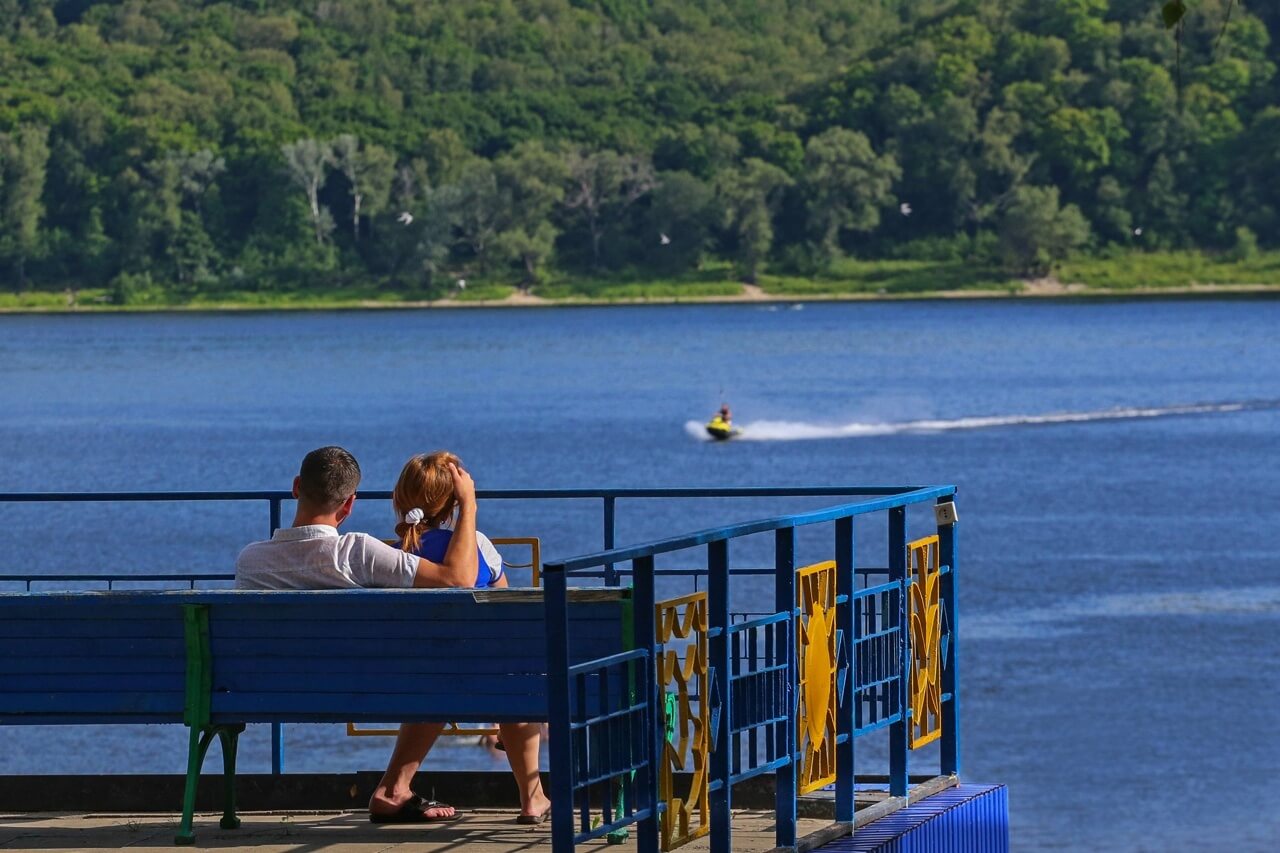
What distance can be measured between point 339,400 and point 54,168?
8803cm

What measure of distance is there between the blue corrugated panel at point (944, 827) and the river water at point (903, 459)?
15.5 metres

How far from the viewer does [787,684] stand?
670cm

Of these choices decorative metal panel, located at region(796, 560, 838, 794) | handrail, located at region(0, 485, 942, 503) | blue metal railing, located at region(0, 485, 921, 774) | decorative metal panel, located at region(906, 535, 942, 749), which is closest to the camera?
decorative metal panel, located at region(796, 560, 838, 794)

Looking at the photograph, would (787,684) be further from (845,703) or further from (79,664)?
(79,664)

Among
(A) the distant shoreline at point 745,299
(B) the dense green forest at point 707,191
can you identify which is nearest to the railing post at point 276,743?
(B) the dense green forest at point 707,191

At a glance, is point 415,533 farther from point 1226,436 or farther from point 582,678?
point 1226,436

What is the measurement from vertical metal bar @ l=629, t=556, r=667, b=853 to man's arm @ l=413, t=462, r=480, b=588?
3.44 feet

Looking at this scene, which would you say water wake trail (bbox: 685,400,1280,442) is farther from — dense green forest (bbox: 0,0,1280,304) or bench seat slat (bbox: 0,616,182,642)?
dense green forest (bbox: 0,0,1280,304)

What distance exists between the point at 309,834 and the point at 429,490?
4.24 ft

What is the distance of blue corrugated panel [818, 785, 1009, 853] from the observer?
719 cm

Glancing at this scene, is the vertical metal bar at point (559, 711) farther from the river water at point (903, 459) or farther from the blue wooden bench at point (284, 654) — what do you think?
the river water at point (903, 459)

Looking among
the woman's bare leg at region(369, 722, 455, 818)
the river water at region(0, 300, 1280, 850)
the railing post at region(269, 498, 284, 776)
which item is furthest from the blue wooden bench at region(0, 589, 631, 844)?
the river water at region(0, 300, 1280, 850)

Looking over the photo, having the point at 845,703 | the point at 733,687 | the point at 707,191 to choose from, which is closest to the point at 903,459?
the point at 845,703

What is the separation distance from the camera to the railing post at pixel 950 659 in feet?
26.0
